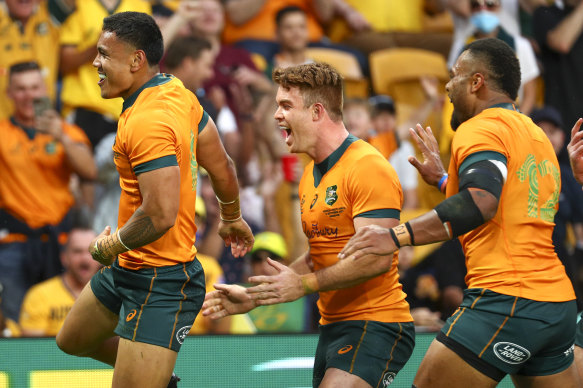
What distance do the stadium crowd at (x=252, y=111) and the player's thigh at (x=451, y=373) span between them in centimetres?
308

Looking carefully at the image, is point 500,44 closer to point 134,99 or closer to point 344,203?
point 344,203

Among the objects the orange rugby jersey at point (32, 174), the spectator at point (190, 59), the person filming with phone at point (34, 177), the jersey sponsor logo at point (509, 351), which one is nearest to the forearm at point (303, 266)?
the jersey sponsor logo at point (509, 351)

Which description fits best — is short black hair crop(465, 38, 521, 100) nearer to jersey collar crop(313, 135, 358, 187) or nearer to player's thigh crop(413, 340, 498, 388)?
A: jersey collar crop(313, 135, 358, 187)

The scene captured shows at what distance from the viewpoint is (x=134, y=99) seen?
3850 mm

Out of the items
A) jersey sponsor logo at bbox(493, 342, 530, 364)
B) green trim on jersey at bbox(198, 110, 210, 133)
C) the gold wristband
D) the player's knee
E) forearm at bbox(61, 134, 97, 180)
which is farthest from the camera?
forearm at bbox(61, 134, 97, 180)

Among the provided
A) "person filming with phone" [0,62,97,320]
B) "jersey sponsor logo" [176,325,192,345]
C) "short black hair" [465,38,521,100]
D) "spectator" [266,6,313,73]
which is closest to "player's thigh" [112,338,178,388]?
"jersey sponsor logo" [176,325,192,345]

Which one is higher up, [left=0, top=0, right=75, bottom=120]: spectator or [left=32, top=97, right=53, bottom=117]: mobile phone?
[left=0, top=0, right=75, bottom=120]: spectator

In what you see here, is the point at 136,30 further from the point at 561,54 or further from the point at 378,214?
the point at 561,54

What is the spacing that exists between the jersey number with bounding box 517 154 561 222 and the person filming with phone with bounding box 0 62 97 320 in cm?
450

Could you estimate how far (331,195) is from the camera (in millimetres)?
3865

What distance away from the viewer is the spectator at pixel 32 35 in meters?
7.20

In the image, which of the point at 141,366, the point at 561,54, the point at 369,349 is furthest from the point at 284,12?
the point at 141,366

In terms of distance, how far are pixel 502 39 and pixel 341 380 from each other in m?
4.76

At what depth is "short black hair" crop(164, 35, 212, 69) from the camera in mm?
7141
